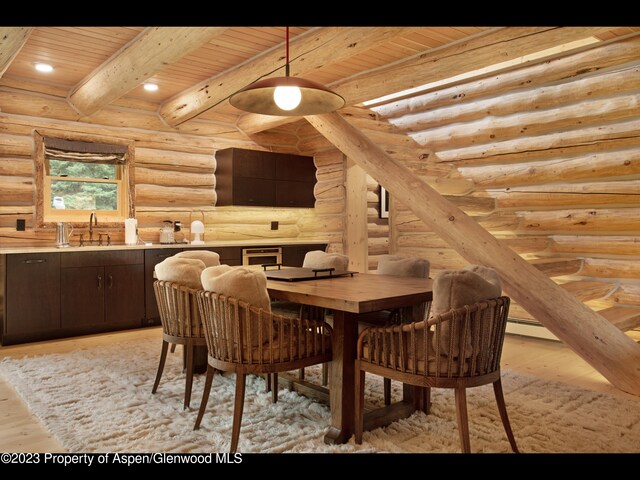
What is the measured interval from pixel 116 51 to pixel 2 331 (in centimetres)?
294

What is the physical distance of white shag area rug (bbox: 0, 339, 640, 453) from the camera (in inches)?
104

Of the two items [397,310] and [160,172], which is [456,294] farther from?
[160,172]

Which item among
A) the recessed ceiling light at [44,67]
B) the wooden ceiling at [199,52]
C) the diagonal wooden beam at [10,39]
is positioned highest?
the wooden ceiling at [199,52]

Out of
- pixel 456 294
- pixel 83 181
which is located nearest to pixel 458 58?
pixel 456 294

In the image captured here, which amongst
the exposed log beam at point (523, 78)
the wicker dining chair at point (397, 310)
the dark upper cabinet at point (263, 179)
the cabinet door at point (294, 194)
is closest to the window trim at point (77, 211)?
the dark upper cabinet at point (263, 179)

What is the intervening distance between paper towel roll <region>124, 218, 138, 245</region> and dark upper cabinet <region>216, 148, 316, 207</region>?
4.25 feet

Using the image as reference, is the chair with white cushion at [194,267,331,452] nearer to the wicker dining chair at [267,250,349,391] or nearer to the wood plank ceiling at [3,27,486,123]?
the wicker dining chair at [267,250,349,391]

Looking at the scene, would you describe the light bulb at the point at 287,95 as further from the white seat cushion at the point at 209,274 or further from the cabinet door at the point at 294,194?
the cabinet door at the point at 294,194

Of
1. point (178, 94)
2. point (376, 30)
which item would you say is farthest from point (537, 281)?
point (178, 94)

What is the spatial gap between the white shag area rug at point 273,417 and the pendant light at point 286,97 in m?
1.91

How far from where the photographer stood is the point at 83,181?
6.05m

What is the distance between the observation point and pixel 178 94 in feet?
20.2

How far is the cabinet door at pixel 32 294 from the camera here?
16.0 feet

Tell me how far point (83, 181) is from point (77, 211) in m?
0.37
